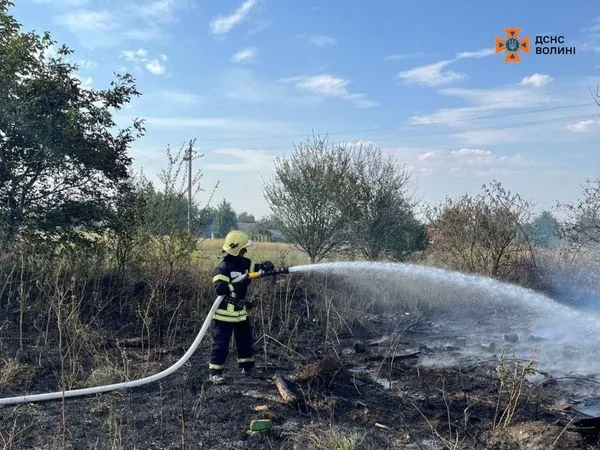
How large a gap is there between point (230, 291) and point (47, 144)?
5.08 m

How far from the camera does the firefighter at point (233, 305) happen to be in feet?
18.4

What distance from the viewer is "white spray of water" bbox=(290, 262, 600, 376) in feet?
22.4

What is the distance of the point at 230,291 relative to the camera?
570cm

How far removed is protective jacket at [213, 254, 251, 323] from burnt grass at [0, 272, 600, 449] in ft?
2.23

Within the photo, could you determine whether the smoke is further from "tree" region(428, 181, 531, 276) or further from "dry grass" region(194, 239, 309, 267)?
"dry grass" region(194, 239, 309, 267)

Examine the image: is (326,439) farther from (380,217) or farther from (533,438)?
(380,217)

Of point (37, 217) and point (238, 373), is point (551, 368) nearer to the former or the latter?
point (238, 373)

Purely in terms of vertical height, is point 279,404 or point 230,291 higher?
point 230,291

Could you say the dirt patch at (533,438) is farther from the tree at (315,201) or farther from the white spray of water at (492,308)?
the tree at (315,201)

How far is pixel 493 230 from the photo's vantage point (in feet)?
37.7

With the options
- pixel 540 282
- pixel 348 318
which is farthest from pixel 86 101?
pixel 540 282

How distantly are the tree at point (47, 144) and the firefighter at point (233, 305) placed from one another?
463cm

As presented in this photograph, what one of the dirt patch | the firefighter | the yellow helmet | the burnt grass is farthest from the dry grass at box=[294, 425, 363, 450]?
the yellow helmet

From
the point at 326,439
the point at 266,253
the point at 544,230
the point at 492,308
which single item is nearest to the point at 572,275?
the point at 544,230
